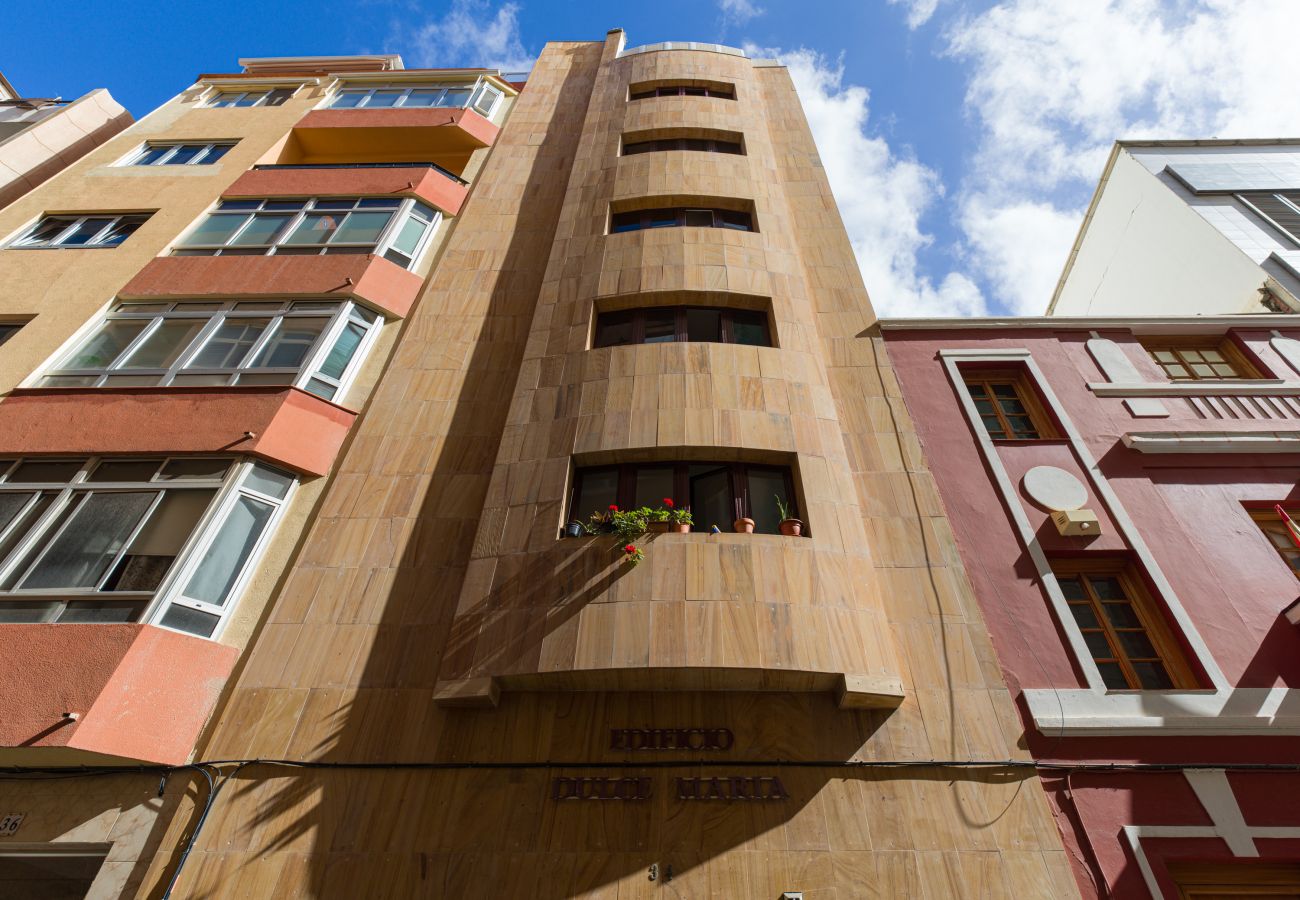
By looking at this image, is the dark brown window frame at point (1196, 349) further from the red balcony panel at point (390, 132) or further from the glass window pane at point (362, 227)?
the red balcony panel at point (390, 132)

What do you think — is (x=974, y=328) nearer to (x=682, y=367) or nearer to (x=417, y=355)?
(x=682, y=367)

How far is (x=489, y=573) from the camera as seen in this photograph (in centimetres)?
852

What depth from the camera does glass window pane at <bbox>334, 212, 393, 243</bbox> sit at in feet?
46.9

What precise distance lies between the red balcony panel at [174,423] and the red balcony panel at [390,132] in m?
11.7

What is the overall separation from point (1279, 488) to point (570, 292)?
12.7m

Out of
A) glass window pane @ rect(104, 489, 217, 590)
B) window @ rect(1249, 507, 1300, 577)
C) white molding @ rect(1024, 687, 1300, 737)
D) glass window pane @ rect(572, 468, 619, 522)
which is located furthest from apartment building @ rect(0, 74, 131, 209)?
window @ rect(1249, 507, 1300, 577)

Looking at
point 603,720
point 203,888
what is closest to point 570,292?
point 603,720

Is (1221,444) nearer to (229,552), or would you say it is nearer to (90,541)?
(229,552)

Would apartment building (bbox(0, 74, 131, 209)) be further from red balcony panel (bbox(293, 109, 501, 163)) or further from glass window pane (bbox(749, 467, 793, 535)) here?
glass window pane (bbox(749, 467, 793, 535))

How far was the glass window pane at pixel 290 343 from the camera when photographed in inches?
456

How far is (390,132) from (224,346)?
34.3 feet

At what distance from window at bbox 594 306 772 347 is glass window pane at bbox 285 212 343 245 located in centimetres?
730

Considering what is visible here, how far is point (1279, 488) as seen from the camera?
33.3 feet

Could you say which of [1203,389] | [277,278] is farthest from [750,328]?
[277,278]
